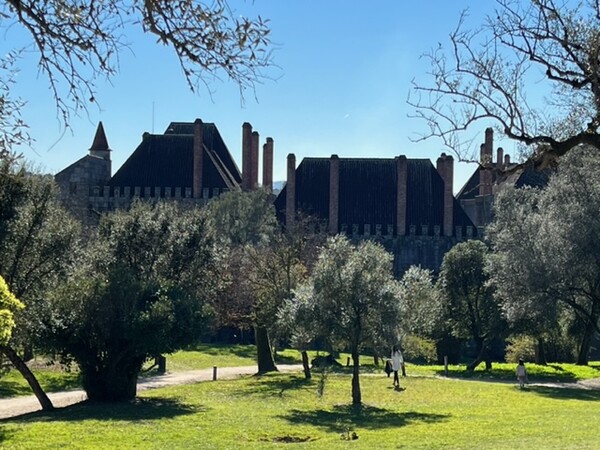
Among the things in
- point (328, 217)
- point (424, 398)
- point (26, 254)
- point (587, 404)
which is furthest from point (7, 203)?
point (328, 217)

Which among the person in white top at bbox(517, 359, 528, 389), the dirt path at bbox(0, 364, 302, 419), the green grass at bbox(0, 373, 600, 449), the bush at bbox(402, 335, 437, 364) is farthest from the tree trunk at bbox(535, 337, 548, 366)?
the green grass at bbox(0, 373, 600, 449)

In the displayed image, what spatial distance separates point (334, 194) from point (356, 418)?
139 ft

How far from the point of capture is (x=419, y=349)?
1468 inches

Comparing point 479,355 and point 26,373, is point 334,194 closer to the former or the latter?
point 479,355

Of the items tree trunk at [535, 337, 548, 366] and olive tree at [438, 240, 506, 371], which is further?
tree trunk at [535, 337, 548, 366]

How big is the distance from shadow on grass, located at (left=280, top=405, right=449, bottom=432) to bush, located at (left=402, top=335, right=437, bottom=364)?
29.5 feet

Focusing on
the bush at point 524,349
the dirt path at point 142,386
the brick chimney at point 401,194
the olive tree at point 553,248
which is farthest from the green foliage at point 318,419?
the brick chimney at point 401,194

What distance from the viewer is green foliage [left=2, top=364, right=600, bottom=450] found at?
15.8 m

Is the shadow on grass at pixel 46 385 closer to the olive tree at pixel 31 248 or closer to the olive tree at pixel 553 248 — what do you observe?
the olive tree at pixel 31 248

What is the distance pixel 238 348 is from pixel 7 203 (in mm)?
27502

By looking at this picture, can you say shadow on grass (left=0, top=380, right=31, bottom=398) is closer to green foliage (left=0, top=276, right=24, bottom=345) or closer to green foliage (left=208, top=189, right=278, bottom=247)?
green foliage (left=0, top=276, right=24, bottom=345)

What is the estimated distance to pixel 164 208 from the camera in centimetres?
2702

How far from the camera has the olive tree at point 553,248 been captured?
29984 millimetres

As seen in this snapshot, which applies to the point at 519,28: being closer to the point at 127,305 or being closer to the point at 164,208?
the point at 127,305
